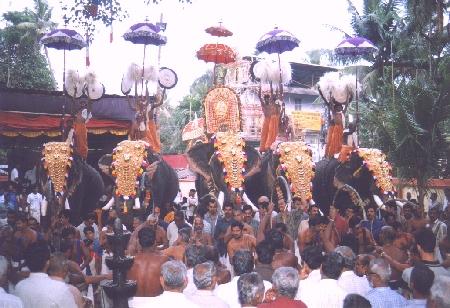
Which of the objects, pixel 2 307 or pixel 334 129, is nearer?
pixel 2 307

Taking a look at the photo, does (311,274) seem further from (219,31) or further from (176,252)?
(219,31)

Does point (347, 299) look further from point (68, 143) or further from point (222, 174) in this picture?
point (68, 143)

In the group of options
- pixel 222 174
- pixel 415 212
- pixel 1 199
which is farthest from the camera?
pixel 1 199

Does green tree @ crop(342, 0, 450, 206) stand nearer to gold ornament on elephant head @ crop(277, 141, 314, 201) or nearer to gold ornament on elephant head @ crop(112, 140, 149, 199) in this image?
gold ornament on elephant head @ crop(277, 141, 314, 201)

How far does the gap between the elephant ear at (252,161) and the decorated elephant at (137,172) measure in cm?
149

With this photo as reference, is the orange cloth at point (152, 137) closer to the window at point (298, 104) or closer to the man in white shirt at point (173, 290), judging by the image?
the man in white shirt at point (173, 290)

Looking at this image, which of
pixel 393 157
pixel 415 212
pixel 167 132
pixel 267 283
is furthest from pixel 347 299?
pixel 167 132

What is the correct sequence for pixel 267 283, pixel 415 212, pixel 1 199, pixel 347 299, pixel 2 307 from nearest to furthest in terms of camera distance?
pixel 347 299 → pixel 2 307 → pixel 267 283 → pixel 415 212 → pixel 1 199

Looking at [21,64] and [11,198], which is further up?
[21,64]

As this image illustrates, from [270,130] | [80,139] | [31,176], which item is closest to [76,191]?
[80,139]

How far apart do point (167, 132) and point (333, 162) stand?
2802cm

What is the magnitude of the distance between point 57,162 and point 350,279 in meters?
6.64

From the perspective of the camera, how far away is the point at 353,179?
10.0 m

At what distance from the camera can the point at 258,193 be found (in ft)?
35.7
